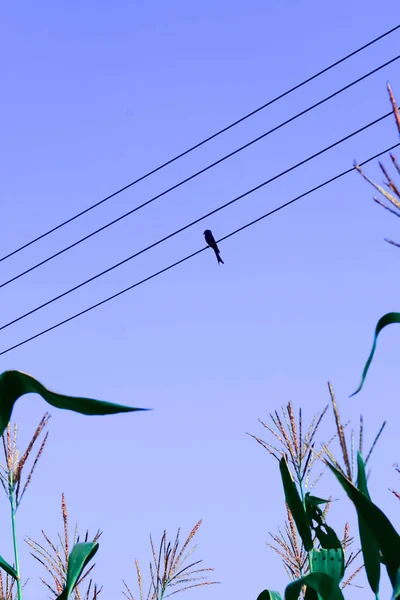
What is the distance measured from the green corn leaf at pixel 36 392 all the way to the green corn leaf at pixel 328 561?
1.11 m

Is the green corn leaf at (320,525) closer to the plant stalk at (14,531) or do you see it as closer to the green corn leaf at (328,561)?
the green corn leaf at (328,561)

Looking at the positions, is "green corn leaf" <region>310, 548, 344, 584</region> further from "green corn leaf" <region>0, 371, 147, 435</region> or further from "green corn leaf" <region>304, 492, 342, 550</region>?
"green corn leaf" <region>0, 371, 147, 435</region>

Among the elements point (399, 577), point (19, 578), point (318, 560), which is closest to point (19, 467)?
point (19, 578)

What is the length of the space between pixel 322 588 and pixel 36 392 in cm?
91

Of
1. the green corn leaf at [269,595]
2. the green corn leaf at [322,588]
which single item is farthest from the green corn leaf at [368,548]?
the green corn leaf at [269,595]

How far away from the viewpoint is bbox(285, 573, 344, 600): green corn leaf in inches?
96.9

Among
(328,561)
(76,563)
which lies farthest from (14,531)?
(328,561)

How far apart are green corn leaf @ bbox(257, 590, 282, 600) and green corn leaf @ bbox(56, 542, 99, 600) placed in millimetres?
597

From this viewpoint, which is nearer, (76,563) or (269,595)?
(76,563)

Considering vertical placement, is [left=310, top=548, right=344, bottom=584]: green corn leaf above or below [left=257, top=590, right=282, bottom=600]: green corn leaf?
above

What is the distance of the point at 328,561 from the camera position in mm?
2945

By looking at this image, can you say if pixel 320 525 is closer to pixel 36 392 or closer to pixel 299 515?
pixel 299 515

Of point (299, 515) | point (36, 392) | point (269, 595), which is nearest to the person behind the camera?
point (36, 392)

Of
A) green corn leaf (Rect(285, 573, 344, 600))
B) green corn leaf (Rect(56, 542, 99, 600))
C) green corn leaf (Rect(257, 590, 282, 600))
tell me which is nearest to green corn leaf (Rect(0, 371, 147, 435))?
green corn leaf (Rect(56, 542, 99, 600))
